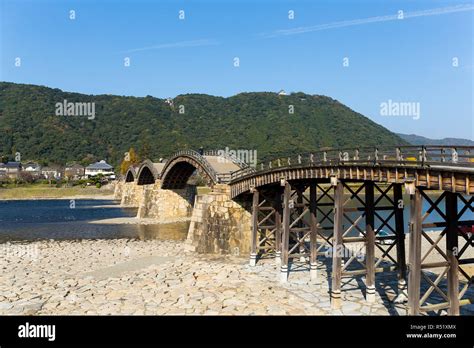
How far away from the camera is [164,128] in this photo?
547ft

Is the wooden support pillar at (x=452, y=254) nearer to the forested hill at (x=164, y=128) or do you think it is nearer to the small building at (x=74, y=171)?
the forested hill at (x=164, y=128)

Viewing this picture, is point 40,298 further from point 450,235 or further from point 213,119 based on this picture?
point 213,119

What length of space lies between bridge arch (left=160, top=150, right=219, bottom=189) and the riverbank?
42.2 m

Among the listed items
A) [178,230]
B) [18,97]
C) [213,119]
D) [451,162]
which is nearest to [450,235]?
[451,162]

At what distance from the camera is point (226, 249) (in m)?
26.5

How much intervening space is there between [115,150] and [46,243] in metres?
124

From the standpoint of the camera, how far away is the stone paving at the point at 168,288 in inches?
616

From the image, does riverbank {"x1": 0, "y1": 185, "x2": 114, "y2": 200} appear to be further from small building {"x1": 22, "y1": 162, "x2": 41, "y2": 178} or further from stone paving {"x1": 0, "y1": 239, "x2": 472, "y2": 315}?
stone paving {"x1": 0, "y1": 239, "x2": 472, "y2": 315}

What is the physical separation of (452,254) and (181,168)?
41.7m

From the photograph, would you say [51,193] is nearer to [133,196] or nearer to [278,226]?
Answer: [133,196]

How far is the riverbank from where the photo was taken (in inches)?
3462

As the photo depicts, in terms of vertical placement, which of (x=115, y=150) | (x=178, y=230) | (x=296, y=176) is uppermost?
(x=115, y=150)

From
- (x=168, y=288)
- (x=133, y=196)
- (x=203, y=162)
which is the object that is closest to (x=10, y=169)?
(x=133, y=196)
